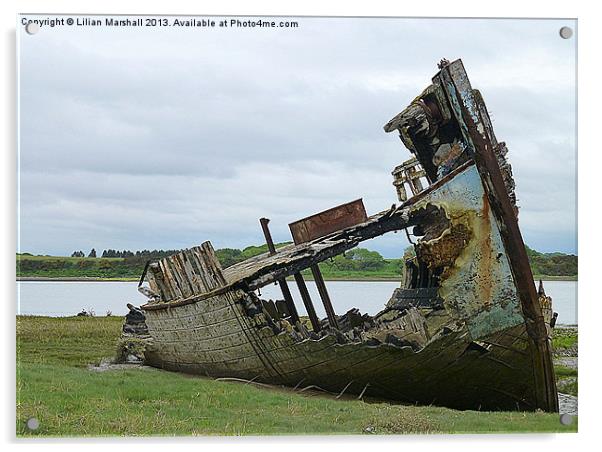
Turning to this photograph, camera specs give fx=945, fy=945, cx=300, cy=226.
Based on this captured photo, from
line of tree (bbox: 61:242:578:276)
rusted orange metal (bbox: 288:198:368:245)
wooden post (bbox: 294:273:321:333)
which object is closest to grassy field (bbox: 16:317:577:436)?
line of tree (bbox: 61:242:578:276)

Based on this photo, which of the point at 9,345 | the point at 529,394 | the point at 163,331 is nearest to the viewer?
the point at 9,345

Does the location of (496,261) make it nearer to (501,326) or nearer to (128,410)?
(501,326)

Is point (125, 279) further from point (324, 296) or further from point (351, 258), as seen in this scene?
point (351, 258)

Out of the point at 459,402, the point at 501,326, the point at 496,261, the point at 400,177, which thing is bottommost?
the point at 459,402

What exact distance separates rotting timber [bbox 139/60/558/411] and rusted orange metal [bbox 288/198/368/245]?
1 cm

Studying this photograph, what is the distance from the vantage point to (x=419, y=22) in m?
8.21

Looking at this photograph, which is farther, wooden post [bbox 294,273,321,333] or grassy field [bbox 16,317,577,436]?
wooden post [bbox 294,273,321,333]

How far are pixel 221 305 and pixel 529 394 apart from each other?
2.88 m

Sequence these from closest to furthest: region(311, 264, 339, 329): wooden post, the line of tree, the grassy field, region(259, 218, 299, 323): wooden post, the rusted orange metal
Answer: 1. the grassy field
2. the line of tree
3. the rusted orange metal
4. region(259, 218, 299, 323): wooden post
5. region(311, 264, 339, 329): wooden post

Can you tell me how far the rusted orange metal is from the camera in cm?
855

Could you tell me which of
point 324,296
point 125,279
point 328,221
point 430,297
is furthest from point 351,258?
point 125,279

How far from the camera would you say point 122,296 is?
343 inches

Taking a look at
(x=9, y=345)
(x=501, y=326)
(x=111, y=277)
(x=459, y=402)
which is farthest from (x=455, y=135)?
(x=9, y=345)

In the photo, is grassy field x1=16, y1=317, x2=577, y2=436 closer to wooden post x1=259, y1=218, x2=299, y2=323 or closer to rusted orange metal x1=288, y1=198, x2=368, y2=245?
wooden post x1=259, y1=218, x2=299, y2=323
